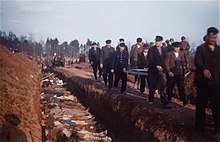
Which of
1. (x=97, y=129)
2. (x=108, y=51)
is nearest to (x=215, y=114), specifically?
(x=97, y=129)

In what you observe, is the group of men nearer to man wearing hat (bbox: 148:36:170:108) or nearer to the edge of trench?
man wearing hat (bbox: 148:36:170:108)

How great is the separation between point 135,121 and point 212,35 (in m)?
3.31

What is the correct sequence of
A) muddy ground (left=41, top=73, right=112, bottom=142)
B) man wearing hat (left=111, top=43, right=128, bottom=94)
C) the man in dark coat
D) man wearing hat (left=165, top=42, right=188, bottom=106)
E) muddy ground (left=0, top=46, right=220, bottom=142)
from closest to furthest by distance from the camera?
the man in dark coat → muddy ground (left=0, top=46, right=220, bottom=142) → man wearing hat (left=165, top=42, right=188, bottom=106) → muddy ground (left=41, top=73, right=112, bottom=142) → man wearing hat (left=111, top=43, right=128, bottom=94)

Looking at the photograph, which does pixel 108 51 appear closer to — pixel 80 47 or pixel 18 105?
pixel 18 105

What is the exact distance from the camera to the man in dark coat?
5309 millimetres

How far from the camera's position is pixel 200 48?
553cm

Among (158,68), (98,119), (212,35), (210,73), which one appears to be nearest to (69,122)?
(98,119)

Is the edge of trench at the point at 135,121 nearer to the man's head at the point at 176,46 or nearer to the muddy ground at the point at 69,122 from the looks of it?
the muddy ground at the point at 69,122

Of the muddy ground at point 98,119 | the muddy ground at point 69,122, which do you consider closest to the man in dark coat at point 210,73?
the muddy ground at point 98,119

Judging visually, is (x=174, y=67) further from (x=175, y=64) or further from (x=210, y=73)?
(x=210, y=73)

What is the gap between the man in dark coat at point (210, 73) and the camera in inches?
209

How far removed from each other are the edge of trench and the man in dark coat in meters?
0.58

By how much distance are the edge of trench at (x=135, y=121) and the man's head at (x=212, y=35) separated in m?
1.76

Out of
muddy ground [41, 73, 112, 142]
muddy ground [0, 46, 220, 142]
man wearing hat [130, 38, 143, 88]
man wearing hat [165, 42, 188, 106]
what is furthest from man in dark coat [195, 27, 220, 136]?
man wearing hat [130, 38, 143, 88]
